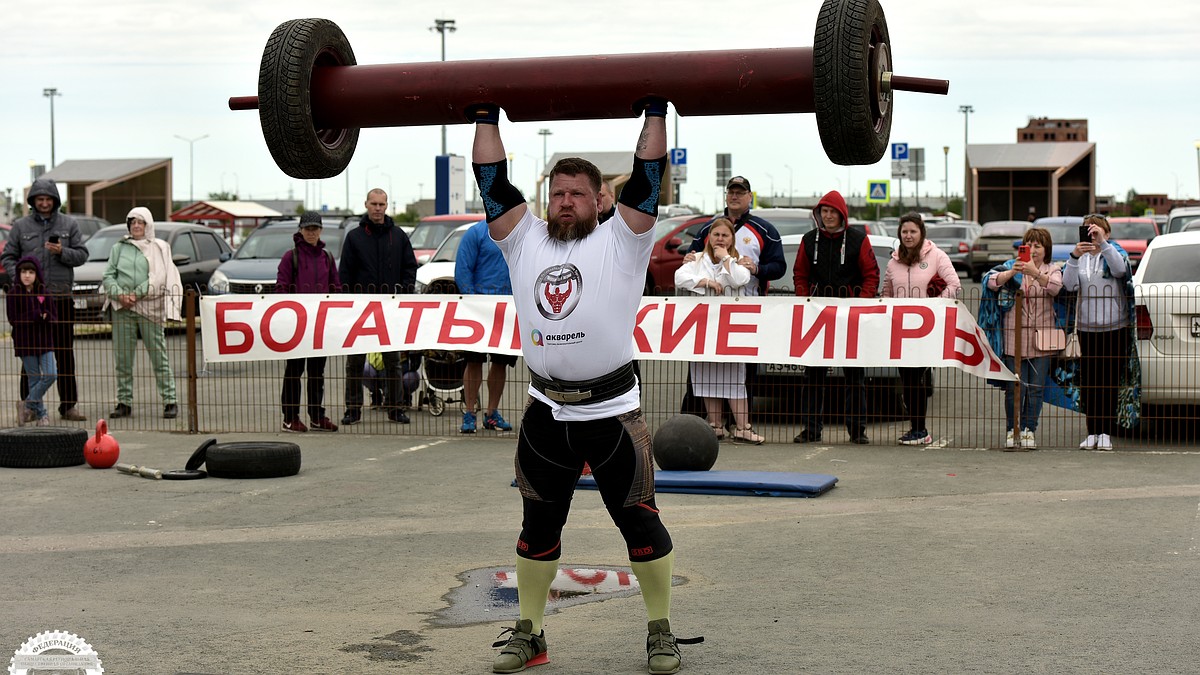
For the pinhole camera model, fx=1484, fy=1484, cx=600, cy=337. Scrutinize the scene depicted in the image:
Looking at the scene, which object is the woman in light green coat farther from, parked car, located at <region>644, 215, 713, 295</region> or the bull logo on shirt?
parked car, located at <region>644, 215, 713, 295</region>

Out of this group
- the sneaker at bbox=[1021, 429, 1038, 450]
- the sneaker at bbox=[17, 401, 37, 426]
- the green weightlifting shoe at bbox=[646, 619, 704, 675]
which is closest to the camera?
the green weightlifting shoe at bbox=[646, 619, 704, 675]

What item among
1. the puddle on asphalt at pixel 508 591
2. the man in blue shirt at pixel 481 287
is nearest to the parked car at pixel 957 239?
the man in blue shirt at pixel 481 287

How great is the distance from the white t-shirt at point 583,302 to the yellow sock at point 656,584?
602 millimetres

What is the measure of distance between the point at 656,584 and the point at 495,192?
5.38 ft

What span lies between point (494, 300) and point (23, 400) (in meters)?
4.48

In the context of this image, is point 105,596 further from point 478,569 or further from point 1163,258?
point 1163,258

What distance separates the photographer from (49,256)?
13.5m

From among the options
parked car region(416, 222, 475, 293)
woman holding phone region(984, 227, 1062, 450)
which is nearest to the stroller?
woman holding phone region(984, 227, 1062, 450)

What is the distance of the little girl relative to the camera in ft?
42.9

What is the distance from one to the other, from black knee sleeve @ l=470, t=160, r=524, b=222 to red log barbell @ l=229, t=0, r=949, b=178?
226mm

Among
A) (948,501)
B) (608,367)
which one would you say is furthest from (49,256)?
(608,367)

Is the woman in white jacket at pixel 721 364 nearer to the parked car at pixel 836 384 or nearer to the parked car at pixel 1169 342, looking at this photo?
the parked car at pixel 836 384

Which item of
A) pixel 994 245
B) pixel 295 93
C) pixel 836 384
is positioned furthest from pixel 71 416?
pixel 994 245

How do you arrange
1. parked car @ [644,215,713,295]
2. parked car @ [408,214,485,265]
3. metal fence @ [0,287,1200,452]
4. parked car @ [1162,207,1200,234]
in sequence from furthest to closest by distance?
1. parked car @ [1162,207,1200,234]
2. parked car @ [644,215,713,295]
3. parked car @ [408,214,485,265]
4. metal fence @ [0,287,1200,452]
